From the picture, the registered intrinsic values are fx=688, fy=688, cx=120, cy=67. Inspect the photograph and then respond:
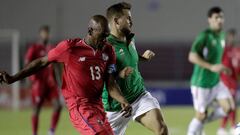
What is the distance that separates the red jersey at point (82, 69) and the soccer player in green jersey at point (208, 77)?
14.2 feet

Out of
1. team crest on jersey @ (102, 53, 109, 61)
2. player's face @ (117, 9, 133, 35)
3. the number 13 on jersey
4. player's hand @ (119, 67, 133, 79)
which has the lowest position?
player's hand @ (119, 67, 133, 79)

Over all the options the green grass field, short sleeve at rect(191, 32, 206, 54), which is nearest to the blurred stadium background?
the green grass field

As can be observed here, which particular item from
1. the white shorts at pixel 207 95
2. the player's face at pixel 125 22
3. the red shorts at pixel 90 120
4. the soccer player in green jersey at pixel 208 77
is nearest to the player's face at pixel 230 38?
the soccer player in green jersey at pixel 208 77

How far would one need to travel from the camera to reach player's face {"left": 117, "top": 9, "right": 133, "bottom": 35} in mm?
8148

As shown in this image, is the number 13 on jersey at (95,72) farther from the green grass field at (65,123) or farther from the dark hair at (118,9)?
the green grass field at (65,123)

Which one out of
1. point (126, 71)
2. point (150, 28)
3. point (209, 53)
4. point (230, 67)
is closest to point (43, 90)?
point (209, 53)

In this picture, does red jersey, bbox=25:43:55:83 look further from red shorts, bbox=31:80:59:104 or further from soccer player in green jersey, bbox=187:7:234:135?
soccer player in green jersey, bbox=187:7:234:135

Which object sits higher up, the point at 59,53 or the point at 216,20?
the point at 59,53

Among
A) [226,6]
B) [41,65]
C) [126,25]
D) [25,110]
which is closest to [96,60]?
[41,65]

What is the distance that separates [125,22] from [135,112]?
110 centimetres

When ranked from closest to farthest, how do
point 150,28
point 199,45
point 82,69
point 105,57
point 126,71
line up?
1. point 82,69
2. point 105,57
3. point 126,71
4. point 199,45
5. point 150,28

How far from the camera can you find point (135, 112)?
8.36 m

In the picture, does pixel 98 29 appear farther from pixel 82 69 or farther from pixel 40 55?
pixel 40 55

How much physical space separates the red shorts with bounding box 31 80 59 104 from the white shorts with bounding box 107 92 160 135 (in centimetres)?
590
